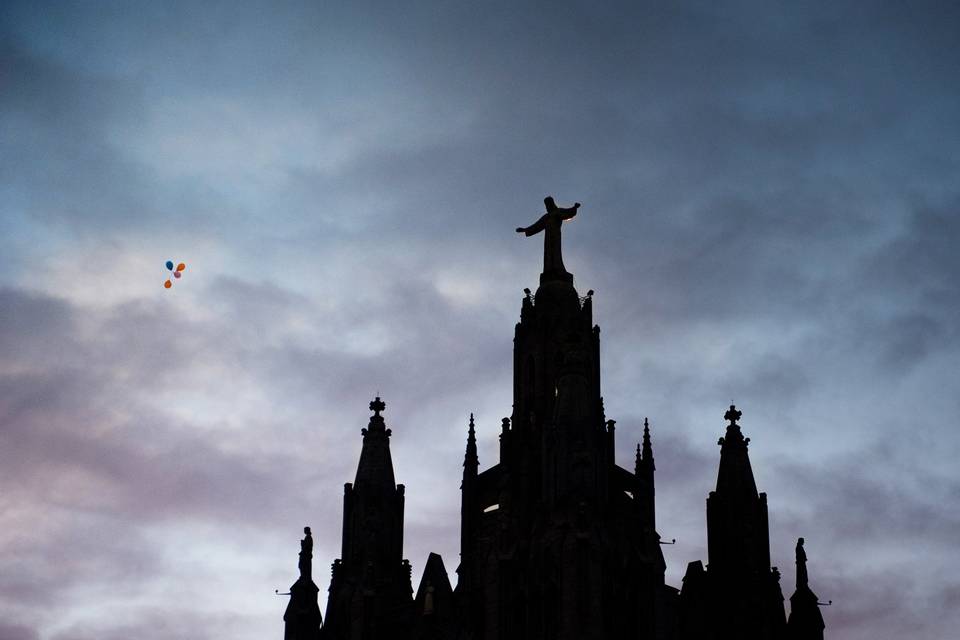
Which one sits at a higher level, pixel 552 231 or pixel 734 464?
pixel 552 231

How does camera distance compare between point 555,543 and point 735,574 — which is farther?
point 735,574

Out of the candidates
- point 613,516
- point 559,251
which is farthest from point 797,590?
point 559,251

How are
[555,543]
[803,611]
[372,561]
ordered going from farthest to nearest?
[372,561] < [803,611] < [555,543]

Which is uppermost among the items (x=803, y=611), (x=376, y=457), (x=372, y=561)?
(x=376, y=457)

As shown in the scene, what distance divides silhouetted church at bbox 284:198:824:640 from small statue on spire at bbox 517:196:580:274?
74 mm

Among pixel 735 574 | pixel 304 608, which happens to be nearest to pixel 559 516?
pixel 735 574

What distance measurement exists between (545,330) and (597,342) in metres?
2.76

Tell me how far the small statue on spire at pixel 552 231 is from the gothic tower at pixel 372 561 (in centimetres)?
1221

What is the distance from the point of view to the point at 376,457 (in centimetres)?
8969

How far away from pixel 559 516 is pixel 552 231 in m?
19.5

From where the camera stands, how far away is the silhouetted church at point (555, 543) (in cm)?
7750

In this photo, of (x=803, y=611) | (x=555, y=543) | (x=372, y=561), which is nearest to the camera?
(x=555, y=543)

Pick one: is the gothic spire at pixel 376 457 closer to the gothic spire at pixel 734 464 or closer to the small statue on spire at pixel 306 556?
the small statue on spire at pixel 306 556

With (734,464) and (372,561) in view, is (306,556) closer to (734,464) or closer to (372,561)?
(372,561)
